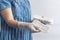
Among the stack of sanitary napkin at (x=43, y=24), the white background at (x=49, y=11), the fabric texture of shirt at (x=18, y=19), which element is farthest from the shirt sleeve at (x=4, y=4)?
the white background at (x=49, y=11)

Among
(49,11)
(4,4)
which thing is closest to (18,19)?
(4,4)

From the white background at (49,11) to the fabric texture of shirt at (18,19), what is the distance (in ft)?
1.16

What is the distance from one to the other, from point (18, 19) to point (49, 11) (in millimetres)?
446

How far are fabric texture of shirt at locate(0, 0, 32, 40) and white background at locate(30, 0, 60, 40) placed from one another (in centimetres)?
35

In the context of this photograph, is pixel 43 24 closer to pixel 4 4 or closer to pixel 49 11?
pixel 4 4

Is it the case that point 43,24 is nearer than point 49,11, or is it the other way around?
point 43,24

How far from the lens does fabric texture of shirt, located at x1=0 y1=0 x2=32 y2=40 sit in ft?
Answer: 2.12

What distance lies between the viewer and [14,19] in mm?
661

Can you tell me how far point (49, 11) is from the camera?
41.9 inches

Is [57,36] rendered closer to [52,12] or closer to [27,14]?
[52,12]

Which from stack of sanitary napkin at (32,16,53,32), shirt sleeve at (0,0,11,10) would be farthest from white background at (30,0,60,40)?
shirt sleeve at (0,0,11,10)

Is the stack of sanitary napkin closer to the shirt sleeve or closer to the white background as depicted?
the shirt sleeve

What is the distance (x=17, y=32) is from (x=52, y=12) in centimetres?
47

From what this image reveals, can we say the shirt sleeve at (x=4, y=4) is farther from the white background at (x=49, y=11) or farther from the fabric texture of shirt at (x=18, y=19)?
the white background at (x=49, y=11)
